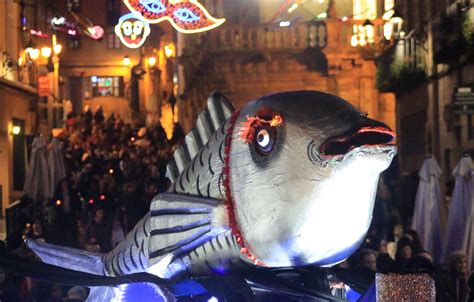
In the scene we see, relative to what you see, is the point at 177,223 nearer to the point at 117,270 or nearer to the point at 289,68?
the point at 117,270

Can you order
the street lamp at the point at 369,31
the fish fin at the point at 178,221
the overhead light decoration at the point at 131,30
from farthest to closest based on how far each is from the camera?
1. the street lamp at the point at 369,31
2. the overhead light decoration at the point at 131,30
3. the fish fin at the point at 178,221

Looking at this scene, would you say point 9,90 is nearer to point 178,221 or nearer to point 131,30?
point 131,30

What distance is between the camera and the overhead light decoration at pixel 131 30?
17953 mm

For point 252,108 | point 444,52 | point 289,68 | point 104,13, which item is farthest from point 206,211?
point 104,13

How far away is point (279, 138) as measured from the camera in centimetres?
382

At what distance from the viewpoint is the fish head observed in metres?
3.62

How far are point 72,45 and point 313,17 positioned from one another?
4319cm

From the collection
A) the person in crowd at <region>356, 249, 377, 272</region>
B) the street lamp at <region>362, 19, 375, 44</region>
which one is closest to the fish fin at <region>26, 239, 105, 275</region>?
the person in crowd at <region>356, 249, 377, 272</region>

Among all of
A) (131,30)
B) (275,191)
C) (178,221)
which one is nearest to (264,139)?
(275,191)

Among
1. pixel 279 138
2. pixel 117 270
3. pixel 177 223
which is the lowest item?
pixel 117 270

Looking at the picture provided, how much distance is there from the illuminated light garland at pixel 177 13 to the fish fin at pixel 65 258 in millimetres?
10814

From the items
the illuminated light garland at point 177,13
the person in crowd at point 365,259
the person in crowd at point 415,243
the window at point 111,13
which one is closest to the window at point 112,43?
the window at point 111,13

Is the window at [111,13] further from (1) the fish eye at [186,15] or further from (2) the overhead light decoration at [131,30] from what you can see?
(1) the fish eye at [186,15]

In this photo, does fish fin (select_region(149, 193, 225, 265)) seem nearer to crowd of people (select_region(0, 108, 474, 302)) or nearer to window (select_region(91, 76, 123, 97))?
crowd of people (select_region(0, 108, 474, 302))
